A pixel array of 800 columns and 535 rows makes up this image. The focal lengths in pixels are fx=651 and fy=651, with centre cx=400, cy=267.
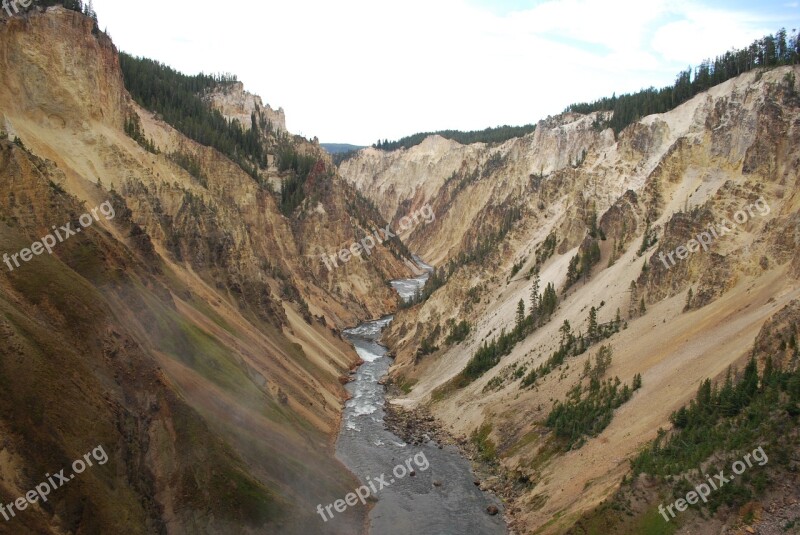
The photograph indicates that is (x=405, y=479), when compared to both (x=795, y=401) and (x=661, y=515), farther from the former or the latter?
(x=795, y=401)

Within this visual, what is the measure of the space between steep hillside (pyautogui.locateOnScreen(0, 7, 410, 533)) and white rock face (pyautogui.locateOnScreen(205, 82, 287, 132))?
73633mm

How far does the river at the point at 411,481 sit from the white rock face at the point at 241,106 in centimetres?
10045

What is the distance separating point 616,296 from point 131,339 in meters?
36.4

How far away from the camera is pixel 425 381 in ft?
198

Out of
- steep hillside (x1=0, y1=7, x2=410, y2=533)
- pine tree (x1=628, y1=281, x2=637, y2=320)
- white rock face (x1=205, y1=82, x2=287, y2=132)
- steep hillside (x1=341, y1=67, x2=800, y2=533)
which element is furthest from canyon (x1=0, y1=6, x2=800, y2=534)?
white rock face (x1=205, y1=82, x2=287, y2=132)

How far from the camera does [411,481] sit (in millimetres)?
39250

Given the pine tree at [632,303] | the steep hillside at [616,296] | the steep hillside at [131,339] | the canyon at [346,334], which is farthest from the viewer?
the pine tree at [632,303]

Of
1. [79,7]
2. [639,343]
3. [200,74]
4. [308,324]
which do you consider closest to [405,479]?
[639,343]

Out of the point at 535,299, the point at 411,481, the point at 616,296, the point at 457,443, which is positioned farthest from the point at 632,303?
the point at 411,481

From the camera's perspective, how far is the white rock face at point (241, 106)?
140m

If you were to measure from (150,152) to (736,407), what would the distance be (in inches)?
2077

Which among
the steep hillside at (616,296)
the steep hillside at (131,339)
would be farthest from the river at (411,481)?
the steep hillside at (616,296)

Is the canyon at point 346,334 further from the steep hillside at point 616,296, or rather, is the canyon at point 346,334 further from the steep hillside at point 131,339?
the steep hillside at point 616,296

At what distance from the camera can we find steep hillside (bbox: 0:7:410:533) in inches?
875
